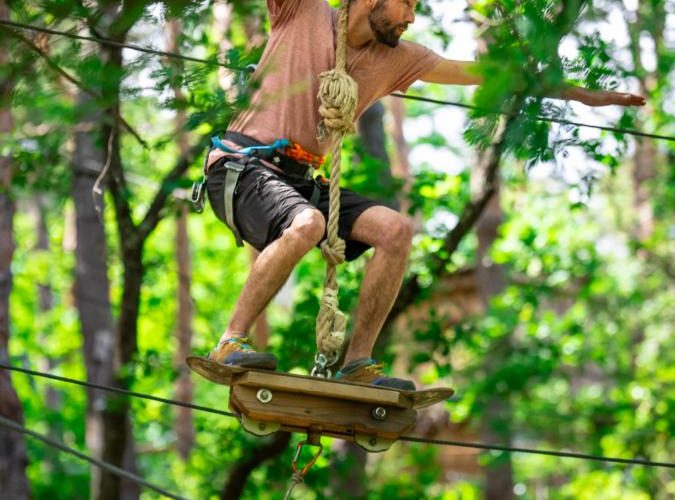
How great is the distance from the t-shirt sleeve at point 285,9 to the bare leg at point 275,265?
89cm

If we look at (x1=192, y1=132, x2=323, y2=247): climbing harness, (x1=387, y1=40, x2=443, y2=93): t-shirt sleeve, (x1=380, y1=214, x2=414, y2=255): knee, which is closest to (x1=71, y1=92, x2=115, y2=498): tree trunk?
(x1=387, y1=40, x2=443, y2=93): t-shirt sleeve

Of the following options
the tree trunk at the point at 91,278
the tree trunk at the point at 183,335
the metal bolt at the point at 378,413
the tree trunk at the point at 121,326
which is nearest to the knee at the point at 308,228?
the metal bolt at the point at 378,413

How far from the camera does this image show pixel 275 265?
4891 mm

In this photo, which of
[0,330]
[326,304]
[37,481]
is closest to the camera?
[326,304]

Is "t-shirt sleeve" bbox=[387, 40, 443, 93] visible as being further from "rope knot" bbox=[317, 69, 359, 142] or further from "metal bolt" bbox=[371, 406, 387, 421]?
"metal bolt" bbox=[371, 406, 387, 421]

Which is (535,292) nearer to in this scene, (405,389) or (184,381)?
(184,381)

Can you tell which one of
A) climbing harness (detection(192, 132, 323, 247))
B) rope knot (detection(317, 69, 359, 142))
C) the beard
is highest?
the beard

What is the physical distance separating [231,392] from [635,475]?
37.3 feet

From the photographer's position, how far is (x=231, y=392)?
4.77 m

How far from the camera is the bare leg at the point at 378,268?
5.04m

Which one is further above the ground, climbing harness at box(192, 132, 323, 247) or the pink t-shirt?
the pink t-shirt

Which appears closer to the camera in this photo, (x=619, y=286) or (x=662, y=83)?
(x=662, y=83)

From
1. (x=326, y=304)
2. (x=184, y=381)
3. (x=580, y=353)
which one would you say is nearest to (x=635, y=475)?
(x=580, y=353)

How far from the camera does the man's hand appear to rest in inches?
217
